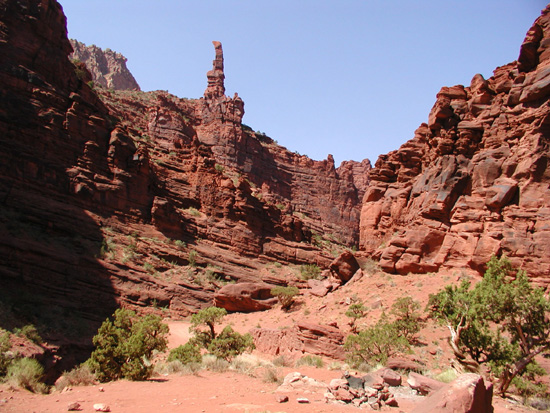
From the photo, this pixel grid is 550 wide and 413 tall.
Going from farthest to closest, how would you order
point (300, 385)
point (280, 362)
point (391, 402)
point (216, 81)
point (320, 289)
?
point (216, 81), point (320, 289), point (280, 362), point (300, 385), point (391, 402)

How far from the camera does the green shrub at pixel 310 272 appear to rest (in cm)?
4228

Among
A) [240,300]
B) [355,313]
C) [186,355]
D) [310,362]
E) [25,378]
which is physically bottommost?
[25,378]

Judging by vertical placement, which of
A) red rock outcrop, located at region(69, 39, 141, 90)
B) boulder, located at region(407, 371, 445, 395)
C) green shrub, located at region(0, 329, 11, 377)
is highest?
red rock outcrop, located at region(69, 39, 141, 90)

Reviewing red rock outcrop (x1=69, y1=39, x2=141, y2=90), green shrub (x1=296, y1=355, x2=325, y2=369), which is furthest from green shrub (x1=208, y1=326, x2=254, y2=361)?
red rock outcrop (x1=69, y1=39, x2=141, y2=90)

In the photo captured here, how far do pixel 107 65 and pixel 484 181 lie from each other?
128 metres

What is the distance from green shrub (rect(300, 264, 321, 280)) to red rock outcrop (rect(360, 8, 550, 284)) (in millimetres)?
11291

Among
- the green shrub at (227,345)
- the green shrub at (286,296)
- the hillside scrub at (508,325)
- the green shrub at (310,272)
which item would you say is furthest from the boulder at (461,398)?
the green shrub at (310,272)

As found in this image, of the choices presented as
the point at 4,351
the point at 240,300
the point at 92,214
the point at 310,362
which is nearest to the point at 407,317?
the point at 310,362

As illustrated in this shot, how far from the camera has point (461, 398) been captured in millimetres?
6551

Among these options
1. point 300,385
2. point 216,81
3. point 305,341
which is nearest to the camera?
point 300,385

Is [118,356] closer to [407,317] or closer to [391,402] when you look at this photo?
[391,402]

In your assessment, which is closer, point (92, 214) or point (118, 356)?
point (118, 356)

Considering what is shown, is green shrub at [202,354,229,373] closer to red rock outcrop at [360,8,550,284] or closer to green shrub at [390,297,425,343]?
green shrub at [390,297,425,343]

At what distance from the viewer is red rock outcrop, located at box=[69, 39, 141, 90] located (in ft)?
391
